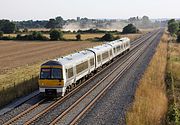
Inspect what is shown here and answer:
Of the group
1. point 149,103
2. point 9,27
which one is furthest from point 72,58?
point 9,27

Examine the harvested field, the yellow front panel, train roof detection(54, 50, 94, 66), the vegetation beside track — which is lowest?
the harvested field

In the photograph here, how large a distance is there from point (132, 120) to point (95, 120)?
200 centimetres

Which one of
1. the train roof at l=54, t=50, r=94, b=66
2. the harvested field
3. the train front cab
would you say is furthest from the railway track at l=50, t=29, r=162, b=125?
the harvested field

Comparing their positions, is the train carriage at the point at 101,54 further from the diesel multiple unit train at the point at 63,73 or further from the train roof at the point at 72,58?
the diesel multiple unit train at the point at 63,73

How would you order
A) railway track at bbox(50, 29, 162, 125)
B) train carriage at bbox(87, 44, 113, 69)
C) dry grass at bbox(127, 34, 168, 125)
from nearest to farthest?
dry grass at bbox(127, 34, 168, 125) < railway track at bbox(50, 29, 162, 125) < train carriage at bbox(87, 44, 113, 69)

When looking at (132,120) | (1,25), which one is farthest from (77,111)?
(1,25)

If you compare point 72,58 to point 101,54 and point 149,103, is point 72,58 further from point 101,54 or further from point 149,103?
point 101,54

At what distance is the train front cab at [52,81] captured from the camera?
2344cm

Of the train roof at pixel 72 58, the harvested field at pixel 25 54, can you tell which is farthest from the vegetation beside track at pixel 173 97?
the harvested field at pixel 25 54

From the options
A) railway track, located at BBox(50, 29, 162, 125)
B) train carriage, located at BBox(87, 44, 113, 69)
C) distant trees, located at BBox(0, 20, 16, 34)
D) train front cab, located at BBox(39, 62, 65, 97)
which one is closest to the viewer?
railway track, located at BBox(50, 29, 162, 125)

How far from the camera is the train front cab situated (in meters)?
23.4

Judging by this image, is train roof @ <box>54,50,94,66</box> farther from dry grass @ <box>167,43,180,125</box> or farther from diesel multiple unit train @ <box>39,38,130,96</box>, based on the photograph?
dry grass @ <box>167,43,180,125</box>

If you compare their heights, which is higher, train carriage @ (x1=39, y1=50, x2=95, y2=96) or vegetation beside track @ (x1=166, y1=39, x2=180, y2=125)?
train carriage @ (x1=39, y1=50, x2=95, y2=96)

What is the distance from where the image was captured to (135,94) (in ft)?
80.6
